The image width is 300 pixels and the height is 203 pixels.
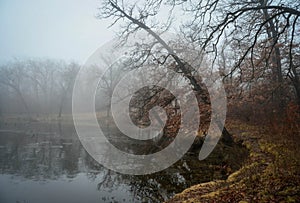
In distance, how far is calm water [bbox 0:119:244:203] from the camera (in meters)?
9.27

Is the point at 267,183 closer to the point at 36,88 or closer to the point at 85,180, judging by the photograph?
the point at 85,180

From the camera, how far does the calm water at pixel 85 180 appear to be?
9273 millimetres

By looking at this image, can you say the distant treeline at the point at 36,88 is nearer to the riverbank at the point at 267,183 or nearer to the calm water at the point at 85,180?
the calm water at the point at 85,180

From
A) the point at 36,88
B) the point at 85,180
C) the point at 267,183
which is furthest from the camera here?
the point at 36,88

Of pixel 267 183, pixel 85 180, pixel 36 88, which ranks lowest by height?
pixel 85 180

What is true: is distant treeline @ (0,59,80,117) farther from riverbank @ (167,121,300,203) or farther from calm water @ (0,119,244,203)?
riverbank @ (167,121,300,203)

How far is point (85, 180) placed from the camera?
37.7ft

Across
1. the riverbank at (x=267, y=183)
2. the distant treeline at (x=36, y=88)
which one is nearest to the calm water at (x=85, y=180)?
the riverbank at (x=267, y=183)

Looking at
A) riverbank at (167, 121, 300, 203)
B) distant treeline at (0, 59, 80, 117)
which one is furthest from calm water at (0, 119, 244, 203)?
distant treeline at (0, 59, 80, 117)

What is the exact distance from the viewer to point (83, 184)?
10.9 metres

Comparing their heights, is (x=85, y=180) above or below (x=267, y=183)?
below

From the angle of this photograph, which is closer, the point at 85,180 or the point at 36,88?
the point at 85,180

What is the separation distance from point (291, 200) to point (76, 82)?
188 feet

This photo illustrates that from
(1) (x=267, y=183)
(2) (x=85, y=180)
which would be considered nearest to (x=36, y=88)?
(2) (x=85, y=180)
